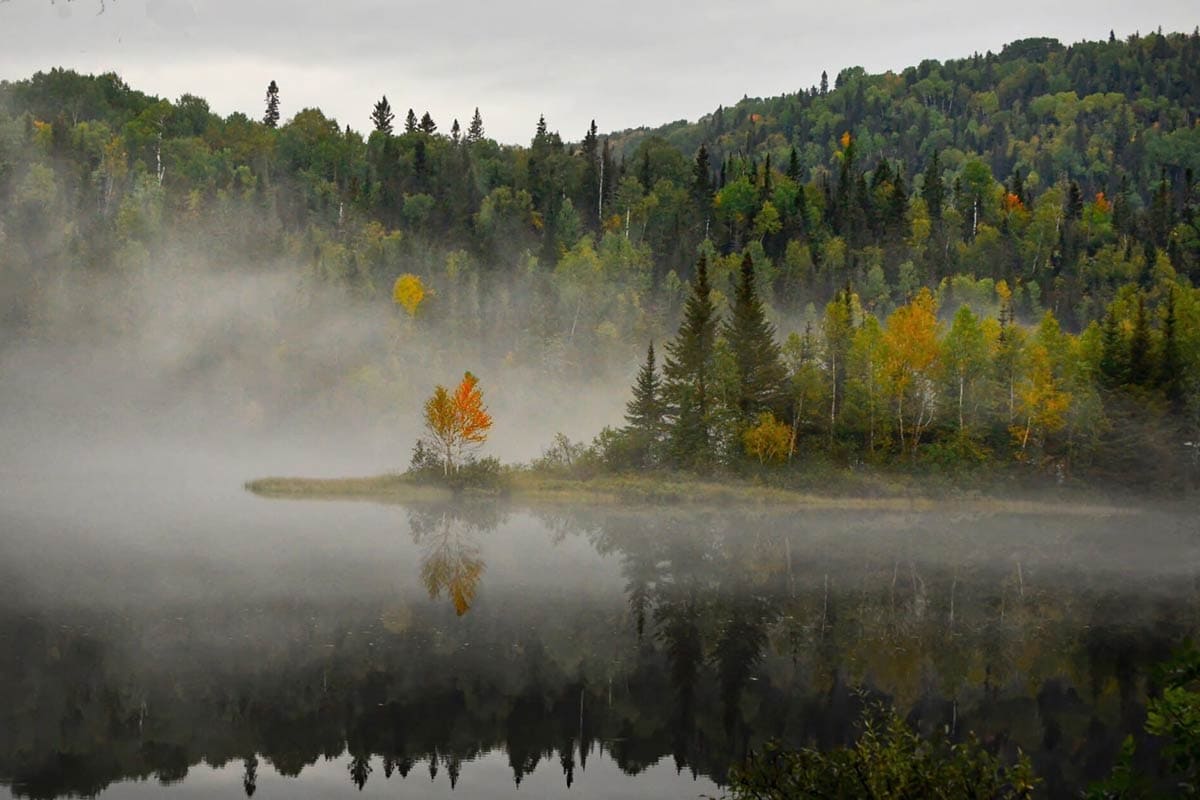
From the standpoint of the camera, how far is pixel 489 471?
3730 inches

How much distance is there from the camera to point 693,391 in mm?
97938

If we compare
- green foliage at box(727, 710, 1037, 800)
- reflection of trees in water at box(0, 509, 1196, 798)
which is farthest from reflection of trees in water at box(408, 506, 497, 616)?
green foliage at box(727, 710, 1037, 800)

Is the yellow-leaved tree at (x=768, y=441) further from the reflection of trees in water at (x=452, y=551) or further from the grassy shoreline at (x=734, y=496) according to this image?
the reflection of trees in water at (x=452, y=551)

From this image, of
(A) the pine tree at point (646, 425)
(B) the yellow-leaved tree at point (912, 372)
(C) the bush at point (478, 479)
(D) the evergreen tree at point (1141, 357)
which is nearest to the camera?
(C) the bush at point (478, 479)

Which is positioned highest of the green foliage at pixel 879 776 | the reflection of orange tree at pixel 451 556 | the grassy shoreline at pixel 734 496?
the green foliage at pixel 879 776

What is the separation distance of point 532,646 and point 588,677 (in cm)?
462

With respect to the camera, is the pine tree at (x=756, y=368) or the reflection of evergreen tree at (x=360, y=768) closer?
the reflection of evergreen tree at (x=360, y=768)

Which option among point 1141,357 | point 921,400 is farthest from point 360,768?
point 1141,357

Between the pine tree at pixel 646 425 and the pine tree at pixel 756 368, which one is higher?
the pine tree at pixel 756 368

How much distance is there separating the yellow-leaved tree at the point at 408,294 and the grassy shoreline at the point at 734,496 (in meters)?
60.3

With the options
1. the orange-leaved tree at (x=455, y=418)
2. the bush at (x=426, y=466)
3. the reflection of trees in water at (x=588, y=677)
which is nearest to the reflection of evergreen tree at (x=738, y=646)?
the reflection of trees in water at (x=588, y=677)

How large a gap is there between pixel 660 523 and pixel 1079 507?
32291 millimetres

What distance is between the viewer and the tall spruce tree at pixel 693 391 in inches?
3782

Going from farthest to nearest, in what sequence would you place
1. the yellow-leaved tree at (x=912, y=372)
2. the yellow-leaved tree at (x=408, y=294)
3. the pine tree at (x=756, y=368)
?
the yellow-leaved tree at (x=408, y=294)
the pine tree at (x=756, y=368)
the yellow-leaved tree at (x=912, y=372)
